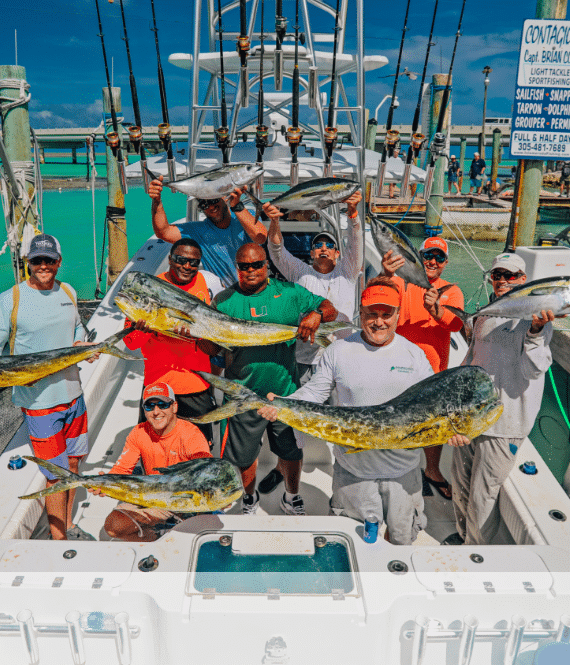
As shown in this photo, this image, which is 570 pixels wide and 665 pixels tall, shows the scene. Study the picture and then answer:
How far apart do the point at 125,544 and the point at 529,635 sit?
1.50 meters

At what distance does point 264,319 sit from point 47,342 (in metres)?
1.09

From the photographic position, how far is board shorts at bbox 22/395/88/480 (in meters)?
2.64

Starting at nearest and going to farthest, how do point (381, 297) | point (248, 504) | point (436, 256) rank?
point (381, 297) < point (436, 256) < point (248, 504)

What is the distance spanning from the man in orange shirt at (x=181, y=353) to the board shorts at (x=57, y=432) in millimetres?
428

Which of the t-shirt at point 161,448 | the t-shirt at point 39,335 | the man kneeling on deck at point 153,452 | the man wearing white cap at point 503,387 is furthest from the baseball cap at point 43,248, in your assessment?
the man wearing white cap at point 503,387

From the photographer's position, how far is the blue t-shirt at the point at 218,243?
326cm

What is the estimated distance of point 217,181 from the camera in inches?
110

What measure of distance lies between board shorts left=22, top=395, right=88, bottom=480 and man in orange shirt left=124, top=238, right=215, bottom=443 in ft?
1.40

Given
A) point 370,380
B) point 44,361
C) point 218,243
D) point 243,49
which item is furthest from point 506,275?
point 44,361

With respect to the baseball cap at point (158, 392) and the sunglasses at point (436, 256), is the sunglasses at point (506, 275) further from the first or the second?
the baseball cap at point (158, 392)

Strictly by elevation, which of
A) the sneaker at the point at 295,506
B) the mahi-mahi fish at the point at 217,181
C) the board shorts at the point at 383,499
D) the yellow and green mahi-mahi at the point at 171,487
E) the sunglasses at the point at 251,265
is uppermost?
the mahi-mahi fish at the point at 217,181

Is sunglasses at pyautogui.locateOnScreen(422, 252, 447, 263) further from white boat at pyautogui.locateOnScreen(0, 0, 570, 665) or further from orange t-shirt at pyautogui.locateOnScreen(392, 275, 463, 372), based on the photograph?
white boat at pyautogui.locateOnScreen(0, 0, 570, 665)

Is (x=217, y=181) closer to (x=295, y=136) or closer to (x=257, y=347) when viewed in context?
(x=295, y=136)

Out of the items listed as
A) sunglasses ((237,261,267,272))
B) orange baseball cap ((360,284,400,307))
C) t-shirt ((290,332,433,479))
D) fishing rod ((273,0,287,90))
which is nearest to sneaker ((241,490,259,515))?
t-shirt ((290,332,433,479))
